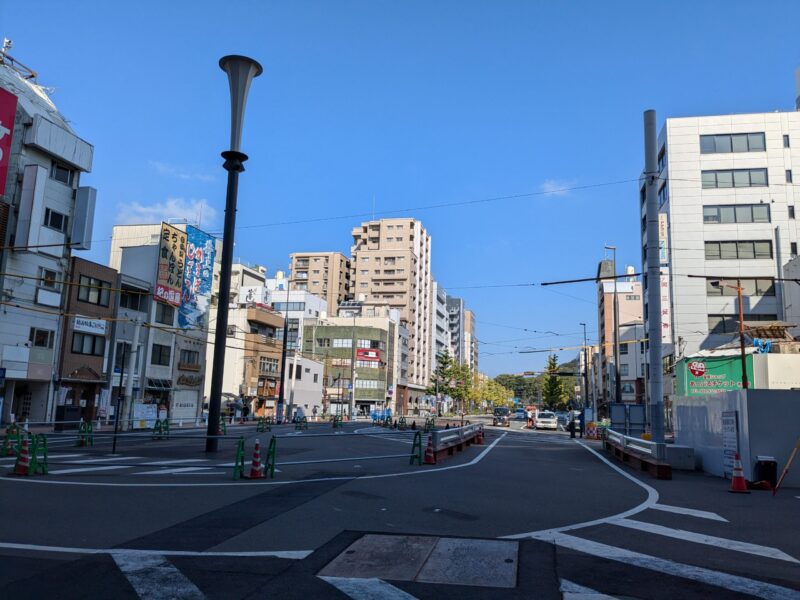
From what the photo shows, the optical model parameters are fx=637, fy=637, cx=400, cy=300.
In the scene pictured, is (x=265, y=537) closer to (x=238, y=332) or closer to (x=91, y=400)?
(x=91, y=400)

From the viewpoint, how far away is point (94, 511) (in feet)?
32.9

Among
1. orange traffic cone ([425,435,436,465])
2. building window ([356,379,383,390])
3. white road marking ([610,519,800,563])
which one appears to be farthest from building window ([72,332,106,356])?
building window ([356,379,383,390])

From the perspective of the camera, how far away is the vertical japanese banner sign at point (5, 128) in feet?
112

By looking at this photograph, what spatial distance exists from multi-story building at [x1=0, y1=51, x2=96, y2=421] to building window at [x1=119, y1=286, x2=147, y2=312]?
578 cm

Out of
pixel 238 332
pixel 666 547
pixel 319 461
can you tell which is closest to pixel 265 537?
pixel 666 547

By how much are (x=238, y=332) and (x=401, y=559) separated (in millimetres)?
60561

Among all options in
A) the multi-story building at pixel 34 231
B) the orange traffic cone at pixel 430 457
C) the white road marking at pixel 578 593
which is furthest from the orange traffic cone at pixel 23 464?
the multi-story building at pixel 34 231

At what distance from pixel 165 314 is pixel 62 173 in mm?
13735

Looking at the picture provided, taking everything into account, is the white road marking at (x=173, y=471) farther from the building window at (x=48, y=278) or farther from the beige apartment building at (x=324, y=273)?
the beige apartment building at (x=324, y=273)

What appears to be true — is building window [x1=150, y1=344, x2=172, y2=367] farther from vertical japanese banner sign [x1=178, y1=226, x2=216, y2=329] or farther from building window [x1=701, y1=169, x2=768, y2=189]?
building window [x1=701, y1=169, x2=768, y2=189]

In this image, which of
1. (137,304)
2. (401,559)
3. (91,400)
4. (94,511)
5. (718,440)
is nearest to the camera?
(401,559)

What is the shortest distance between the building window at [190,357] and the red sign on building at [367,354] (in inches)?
1716

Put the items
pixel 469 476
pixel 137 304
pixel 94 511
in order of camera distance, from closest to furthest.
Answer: pixel 94 511 < pixel 469 476 < pixel 137 304

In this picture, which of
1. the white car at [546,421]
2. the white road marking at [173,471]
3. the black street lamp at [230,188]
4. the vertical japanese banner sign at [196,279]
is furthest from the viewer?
the white car at [546,421]
